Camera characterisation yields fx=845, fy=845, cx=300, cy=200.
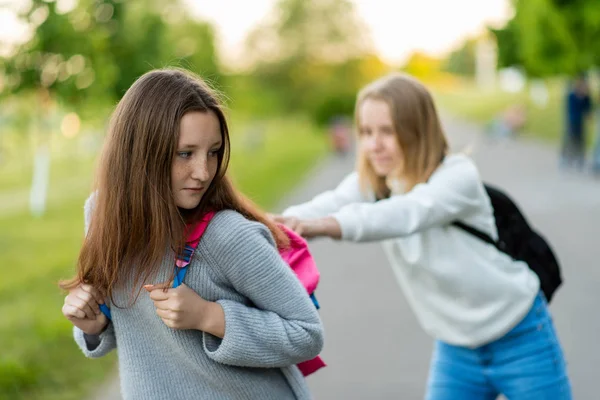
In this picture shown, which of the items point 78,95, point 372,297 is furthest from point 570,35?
point 372,297

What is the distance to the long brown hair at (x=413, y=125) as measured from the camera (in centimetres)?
298

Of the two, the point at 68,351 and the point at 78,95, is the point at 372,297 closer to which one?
the point at 68,351

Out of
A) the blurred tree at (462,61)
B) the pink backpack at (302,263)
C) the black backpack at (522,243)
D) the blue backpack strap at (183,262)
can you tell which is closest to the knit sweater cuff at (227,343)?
the blue backpack strap at (183,262)

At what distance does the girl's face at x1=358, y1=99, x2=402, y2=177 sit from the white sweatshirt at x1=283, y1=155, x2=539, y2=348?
17cm

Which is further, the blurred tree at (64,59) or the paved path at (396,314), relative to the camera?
the blurred tree at (64,59)

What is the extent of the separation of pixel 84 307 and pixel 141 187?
35 centimetres

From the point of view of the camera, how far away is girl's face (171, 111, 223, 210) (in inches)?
78.8

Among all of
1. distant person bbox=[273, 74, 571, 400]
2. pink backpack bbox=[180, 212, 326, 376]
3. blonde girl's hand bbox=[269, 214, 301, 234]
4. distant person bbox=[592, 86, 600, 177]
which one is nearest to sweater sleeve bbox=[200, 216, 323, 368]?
pink backpack bbox=[180, 212, 326, 376]

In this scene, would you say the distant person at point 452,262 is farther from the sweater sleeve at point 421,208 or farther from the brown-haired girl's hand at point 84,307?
the brown-haired girl's hand at point 84,307

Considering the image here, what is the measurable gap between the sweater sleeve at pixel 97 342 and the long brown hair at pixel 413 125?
126cm

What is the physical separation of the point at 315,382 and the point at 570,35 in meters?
Result: 19.2

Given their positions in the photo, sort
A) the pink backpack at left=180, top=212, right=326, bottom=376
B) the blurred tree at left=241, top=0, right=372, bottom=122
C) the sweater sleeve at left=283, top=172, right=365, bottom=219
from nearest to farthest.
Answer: the pink backpack at left=180, top=212, right=326, bottom=376, the sweater sleeve at left=283, top=172, right=365, bottom=219, the blurred tree at left=241, top=0, right=372, bottom=122

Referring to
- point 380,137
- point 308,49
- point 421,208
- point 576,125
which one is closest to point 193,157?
point 421,208

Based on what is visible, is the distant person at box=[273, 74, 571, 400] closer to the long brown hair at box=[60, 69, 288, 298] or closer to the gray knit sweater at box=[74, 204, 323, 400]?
the gray knit sweater at box=[74, 204, 323, 400]
